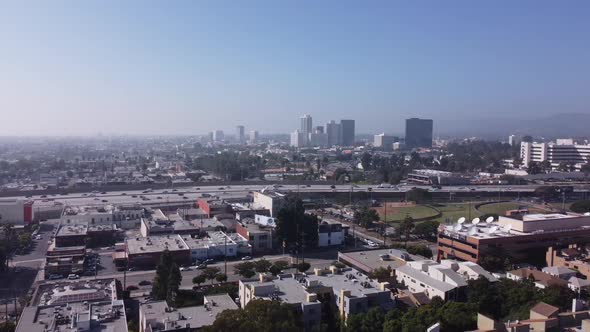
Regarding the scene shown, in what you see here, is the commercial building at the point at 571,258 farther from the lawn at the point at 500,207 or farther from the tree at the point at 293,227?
the lawn at the point at 500,207

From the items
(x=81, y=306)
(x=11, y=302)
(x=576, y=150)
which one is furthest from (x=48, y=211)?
(x=576, y=150)

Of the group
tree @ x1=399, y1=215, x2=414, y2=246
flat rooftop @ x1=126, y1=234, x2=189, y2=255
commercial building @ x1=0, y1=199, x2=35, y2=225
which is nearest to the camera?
flat rooftop @ x1=126, y1=234, x2=189, y2=255

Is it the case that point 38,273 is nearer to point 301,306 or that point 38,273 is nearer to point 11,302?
point 11,302

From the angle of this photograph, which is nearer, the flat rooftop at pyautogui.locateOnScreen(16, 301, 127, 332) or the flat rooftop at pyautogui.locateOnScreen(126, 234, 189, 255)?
the flat rooftop at pyautogui.locateOnScreen(16, 301, 127, 332)

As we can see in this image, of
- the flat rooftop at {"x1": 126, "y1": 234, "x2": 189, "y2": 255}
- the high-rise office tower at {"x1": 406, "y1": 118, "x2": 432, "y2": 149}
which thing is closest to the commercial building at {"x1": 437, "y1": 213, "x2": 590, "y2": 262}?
the flat rooftop at {"x1": 126, "y1": 234, "x2": 189, "y2": 255}

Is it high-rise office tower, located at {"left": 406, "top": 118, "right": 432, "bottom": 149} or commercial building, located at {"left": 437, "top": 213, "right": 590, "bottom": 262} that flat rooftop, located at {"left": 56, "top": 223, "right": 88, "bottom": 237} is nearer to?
commercial building, located at {"left": 437, "top": 213, "right": 590, "bottom": 262}

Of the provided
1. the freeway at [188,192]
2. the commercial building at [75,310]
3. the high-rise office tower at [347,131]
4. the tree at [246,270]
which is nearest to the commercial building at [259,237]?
the tree at [246,270]
